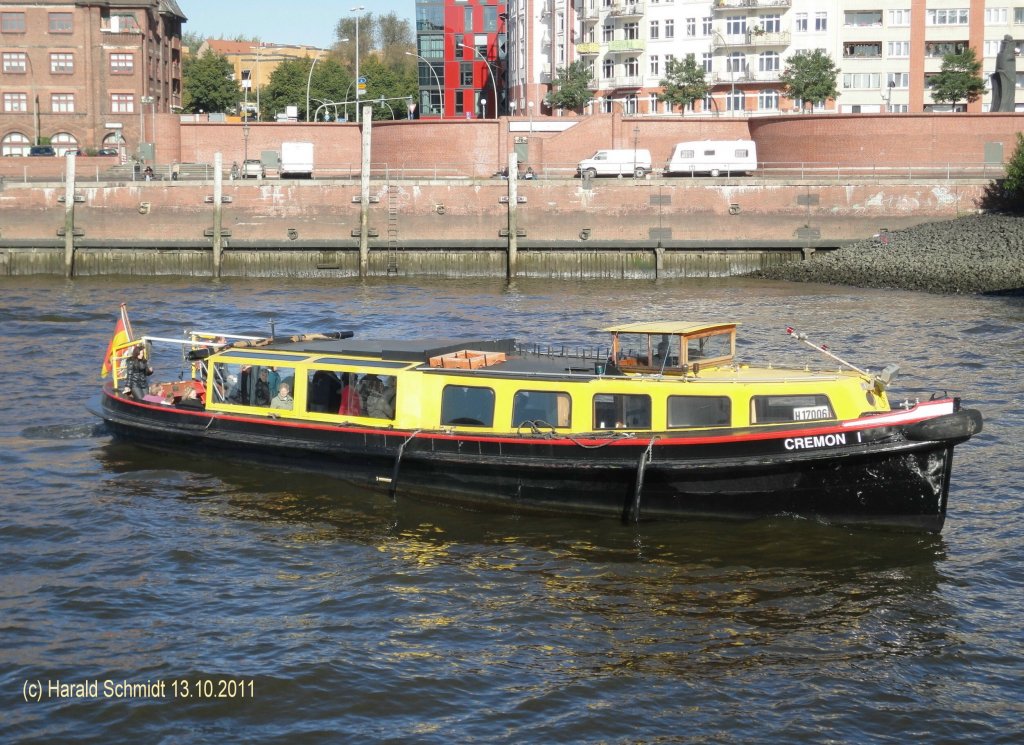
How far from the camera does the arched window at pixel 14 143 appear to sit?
78188mm

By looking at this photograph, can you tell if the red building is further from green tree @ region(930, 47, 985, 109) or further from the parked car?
the parked car

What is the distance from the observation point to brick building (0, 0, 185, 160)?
78875 millimetres

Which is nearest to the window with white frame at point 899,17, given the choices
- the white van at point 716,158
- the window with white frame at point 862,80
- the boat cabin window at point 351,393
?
the window with white frame at point 862,80

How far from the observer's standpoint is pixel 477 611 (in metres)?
15.7

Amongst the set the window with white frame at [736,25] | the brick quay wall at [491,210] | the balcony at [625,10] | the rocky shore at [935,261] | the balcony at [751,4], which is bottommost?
the rocky shore at [935,261]

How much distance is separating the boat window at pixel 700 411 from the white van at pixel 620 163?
4157 centimetres

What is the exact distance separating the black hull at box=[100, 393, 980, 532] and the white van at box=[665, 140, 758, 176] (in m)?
40.6

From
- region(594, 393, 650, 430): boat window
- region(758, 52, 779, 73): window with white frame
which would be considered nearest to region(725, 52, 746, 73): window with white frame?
region(758, 52, 779, 73): window with white frame

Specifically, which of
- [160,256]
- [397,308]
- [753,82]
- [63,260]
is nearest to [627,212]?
[397,308]

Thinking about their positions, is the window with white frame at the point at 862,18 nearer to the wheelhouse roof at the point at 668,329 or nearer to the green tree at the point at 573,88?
the green tree at the point at 573,88

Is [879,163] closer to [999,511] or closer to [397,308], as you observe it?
[397,308]

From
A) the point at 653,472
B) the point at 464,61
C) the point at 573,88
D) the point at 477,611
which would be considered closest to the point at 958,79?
the point at 573,88

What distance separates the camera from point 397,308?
41531mm

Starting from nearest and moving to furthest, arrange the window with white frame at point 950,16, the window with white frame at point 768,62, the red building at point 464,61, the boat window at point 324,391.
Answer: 1. the boat window at point 324,391
2. the window with white frame at point 950,16
3. the window with white frame at point 768,62
4. the red building at point 464,61
